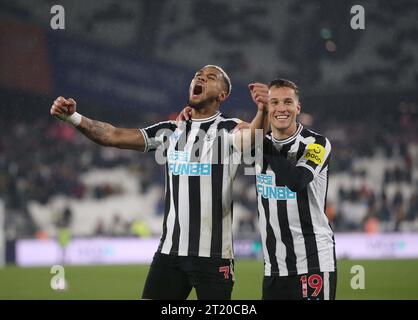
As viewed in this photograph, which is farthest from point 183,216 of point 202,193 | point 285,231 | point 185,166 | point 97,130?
point 97,130

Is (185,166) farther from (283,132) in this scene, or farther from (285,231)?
(285,231)

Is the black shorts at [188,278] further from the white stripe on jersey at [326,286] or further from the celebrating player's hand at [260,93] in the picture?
the celebrating player's hand at [260,93]

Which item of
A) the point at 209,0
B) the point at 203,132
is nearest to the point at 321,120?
the point at 209,0

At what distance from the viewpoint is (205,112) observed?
570cm

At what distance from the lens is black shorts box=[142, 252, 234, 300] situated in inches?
213

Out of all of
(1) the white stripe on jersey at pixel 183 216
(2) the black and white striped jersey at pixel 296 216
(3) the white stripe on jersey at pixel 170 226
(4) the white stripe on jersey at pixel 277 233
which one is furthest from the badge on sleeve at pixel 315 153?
(3) the white stripe on jersey at pixel 170 226

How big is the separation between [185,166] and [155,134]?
1.24 feet

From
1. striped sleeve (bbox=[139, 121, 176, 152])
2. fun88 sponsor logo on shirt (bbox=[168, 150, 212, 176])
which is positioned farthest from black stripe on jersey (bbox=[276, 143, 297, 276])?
striped sleeve (bbox=[139, 121, 176, 152])

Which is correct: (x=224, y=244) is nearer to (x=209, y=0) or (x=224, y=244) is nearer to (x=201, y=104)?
(x=201, y=104)

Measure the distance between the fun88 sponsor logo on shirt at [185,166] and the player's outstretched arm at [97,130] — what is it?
11.0 inches

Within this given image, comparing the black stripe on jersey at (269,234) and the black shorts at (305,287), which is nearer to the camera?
the black shorts at (305,287)

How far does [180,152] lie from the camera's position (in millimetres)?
5621

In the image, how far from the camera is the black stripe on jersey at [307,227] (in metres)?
5.30

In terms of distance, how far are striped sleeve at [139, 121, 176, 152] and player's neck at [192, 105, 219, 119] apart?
192 mm
